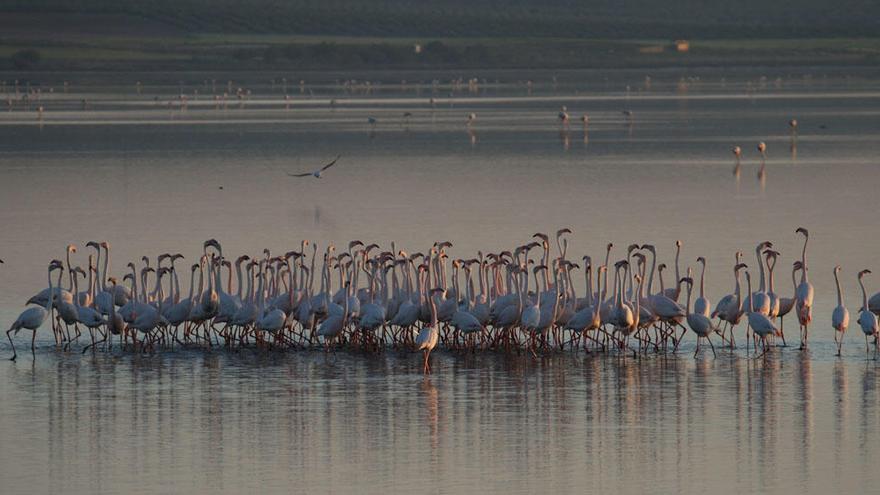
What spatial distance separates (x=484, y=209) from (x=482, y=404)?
47.3ft

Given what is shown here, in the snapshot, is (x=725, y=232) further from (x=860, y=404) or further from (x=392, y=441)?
(x=392, y=441)

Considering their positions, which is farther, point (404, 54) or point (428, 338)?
point (404, 54)

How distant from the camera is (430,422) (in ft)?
45.5

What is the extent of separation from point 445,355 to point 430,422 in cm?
296

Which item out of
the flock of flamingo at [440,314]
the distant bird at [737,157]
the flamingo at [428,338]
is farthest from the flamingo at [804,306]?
the distant bird at [737,157]

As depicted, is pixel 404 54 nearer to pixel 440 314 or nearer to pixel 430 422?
pixel 440 314

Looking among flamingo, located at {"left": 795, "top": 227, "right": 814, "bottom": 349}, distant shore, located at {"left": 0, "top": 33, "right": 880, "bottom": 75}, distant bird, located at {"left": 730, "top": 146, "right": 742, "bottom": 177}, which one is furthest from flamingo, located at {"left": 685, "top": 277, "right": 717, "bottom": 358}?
distant shore, located at {"left": 0, "top": 33, "right": 880, "bottom": 75}

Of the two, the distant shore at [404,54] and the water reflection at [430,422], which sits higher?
the distant shore at [404,54]

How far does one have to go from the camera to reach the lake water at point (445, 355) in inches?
494

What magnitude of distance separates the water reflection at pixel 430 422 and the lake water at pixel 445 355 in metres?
0.03

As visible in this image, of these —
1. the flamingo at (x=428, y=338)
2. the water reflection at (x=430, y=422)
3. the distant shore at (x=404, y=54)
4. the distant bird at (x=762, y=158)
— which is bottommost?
the water reflection at (x=430, y=422)

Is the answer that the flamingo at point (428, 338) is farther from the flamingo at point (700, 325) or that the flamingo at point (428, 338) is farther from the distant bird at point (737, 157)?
the distant bird at point (737, 157)

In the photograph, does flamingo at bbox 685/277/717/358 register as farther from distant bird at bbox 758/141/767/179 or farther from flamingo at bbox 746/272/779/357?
distant bird at bbox 758/141/767/179

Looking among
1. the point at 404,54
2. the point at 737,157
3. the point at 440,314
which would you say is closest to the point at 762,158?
the point at 737,157
